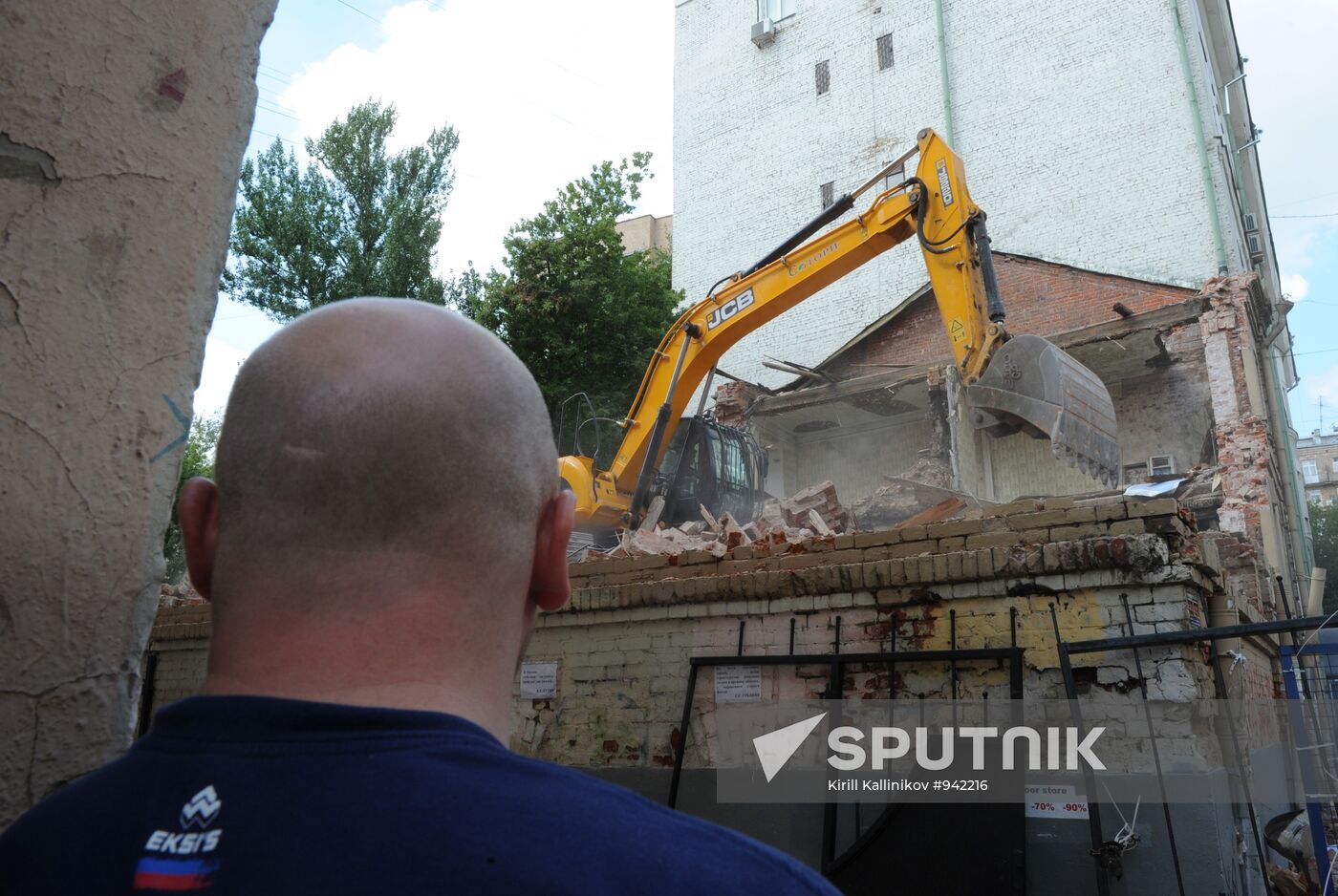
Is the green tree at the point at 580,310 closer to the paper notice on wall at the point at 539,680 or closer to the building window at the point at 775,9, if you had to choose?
the building window at the point at 775,9

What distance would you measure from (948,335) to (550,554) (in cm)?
813

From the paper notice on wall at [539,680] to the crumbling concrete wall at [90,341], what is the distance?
526 centimetres

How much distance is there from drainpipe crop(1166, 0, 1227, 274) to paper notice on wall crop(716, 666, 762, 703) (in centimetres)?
1576

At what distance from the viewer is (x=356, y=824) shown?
820 mm

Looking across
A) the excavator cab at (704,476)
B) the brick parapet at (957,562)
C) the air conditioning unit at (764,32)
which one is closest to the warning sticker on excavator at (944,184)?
the brick parapet at (957,562)

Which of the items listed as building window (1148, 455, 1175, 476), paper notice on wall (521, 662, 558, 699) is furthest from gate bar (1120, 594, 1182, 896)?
building window (1148, 455, 1175, 476)

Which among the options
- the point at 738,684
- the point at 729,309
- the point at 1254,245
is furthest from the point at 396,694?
the point at 1254,245

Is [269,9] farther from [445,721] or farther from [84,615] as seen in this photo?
[445,721]

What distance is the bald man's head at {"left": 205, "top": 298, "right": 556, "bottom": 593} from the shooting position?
1026 mm

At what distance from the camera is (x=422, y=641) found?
100 centimetres

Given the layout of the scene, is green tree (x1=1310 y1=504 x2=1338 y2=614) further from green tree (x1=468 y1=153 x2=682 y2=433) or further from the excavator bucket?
the excavator bucket

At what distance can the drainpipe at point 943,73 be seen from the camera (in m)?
21.8

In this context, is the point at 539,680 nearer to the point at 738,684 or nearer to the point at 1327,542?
the point at 738,684

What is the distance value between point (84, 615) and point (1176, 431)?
730 inches
